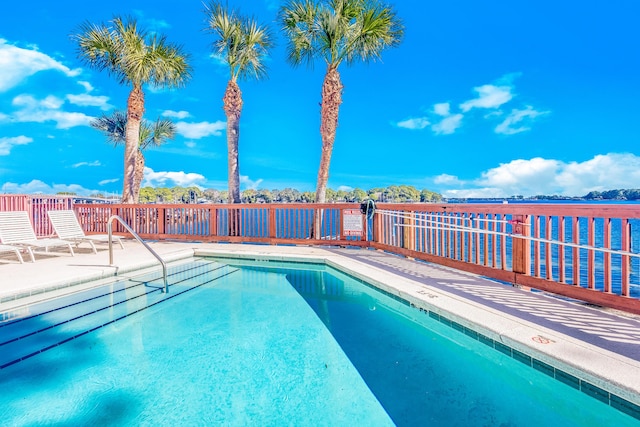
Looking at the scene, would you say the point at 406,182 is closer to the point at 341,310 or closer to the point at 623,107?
the point at 623,107

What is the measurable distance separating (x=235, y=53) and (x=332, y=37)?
315 cm

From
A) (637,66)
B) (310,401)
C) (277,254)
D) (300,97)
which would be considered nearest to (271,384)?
(310,401)

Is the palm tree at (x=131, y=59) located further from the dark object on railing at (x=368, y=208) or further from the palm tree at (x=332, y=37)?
the dark object on railing at (x=368, y=208)

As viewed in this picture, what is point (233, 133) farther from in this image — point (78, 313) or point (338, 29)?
point (78, 313)

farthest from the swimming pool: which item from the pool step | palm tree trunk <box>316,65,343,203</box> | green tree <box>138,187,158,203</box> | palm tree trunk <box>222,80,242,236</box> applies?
green tree <box>138,187,158,203</box>

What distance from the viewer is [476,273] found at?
169 inches

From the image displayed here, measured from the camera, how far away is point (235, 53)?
971cm

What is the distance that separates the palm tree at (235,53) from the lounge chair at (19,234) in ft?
15.4

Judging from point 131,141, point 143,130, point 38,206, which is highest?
point 143,130

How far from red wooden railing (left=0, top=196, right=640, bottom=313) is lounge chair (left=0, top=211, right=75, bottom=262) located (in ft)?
8.64

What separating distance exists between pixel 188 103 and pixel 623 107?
5485 centimetres

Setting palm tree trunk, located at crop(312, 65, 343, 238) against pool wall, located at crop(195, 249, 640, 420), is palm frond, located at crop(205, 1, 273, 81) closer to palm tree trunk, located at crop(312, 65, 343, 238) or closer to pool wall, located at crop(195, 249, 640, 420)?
palm tree trunk, located at crop(312, 65, 343, 238)

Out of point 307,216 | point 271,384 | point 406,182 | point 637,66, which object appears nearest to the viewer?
point 271,384

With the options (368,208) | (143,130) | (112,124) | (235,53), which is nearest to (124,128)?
(112,124)
